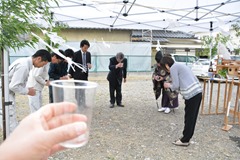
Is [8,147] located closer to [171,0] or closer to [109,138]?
[109,138]

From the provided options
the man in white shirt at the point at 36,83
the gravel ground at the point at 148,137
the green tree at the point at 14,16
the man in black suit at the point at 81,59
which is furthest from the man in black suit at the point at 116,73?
the green tree at the point at 14,16

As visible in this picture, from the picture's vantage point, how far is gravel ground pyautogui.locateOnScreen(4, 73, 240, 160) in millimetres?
3379

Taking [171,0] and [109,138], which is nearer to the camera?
[109,138]

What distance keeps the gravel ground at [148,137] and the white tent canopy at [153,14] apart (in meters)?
2.53

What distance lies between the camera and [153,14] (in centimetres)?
697

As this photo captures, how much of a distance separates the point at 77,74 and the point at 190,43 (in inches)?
682

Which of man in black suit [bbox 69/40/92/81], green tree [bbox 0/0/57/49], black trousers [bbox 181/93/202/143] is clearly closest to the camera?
green tree [bbox 0/0/57/49]

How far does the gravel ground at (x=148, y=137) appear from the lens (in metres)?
3.38

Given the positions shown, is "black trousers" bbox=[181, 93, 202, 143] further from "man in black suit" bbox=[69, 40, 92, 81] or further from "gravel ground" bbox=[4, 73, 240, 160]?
"man in black suit" bbox=[69, 40, 92, 81]

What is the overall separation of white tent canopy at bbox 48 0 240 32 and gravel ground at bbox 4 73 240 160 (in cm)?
253

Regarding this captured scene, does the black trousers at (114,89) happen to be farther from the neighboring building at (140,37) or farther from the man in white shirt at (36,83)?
the neighboring building at (140,37)

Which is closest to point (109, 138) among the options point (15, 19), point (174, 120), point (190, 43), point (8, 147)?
point (174, 120)

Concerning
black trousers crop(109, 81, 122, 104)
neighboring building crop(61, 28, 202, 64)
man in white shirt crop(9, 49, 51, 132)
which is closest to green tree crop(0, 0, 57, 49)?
man in white shirt crop(9, 49, 51, 132)

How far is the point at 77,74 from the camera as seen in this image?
17.7 feet
